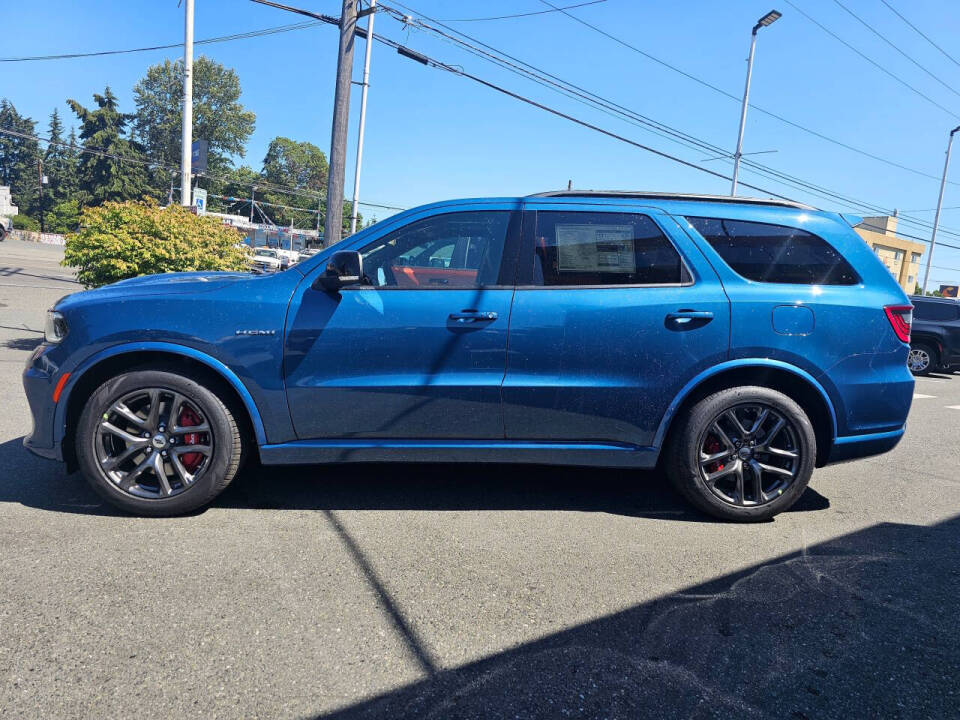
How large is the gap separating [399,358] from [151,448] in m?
1.41

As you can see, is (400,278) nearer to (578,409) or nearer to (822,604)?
(578,409)

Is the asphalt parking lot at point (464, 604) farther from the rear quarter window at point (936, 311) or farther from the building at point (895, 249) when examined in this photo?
the building at point (895, 249)

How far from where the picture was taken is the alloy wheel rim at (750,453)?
12.4 feet

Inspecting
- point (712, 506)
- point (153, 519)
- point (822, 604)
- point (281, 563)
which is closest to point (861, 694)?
point (822, 604)

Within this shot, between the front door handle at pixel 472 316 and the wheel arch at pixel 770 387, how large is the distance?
1.14m

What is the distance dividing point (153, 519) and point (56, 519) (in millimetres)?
474

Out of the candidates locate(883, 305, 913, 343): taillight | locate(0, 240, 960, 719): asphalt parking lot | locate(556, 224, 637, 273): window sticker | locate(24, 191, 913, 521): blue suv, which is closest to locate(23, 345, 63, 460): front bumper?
locate(24, 191, 913, 521): blue suv

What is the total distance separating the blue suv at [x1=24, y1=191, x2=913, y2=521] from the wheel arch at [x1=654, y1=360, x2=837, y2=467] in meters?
0.01

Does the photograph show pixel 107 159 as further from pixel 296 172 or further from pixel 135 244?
pixel 135 244

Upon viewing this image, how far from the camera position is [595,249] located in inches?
149

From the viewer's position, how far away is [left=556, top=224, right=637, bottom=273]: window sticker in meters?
3.75

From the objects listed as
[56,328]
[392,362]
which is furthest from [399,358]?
[56,328]

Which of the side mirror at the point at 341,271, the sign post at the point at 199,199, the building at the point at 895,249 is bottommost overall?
the side mirror at the point at 341,271

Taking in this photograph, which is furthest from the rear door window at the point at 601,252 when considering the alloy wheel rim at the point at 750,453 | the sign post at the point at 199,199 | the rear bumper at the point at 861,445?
the sign post at the point at 199,199
